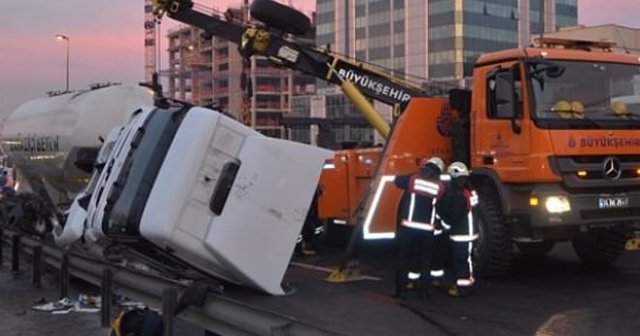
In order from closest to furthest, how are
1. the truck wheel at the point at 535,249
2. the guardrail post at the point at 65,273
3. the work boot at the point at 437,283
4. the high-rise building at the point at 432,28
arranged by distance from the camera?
the guardrail post at the point at 65,273 < the work boot at the point at 437,283 < the truck wheel at the point at 535,249 < the high-rise building at the point at 432,28

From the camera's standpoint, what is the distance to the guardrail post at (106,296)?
292 inches

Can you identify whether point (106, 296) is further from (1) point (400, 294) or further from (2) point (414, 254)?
(2) point (414, 254)

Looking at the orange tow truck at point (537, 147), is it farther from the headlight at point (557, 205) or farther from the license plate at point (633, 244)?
the license plate at point (633, 244)

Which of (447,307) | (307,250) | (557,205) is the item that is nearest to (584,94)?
(557,205)

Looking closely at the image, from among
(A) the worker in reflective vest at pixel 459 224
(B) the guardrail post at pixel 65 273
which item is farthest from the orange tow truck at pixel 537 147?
(B) the guardrail post at pixel 65 273

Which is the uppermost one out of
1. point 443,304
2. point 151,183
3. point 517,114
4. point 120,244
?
point 517,114

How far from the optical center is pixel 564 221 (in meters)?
9.05

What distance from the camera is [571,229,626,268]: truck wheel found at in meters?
10.6

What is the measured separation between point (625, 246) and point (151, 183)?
621 cm

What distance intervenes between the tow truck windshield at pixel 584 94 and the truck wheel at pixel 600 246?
5.66ft

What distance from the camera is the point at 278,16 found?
41.2ft

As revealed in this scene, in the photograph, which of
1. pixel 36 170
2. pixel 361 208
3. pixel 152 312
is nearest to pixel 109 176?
pixel 152 312

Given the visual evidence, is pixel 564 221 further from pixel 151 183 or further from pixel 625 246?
pixel 151 183

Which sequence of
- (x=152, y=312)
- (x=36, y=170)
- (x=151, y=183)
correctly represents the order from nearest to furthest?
(x=152, y=312) → (x=151, y=183) → (x=36, y=170)
